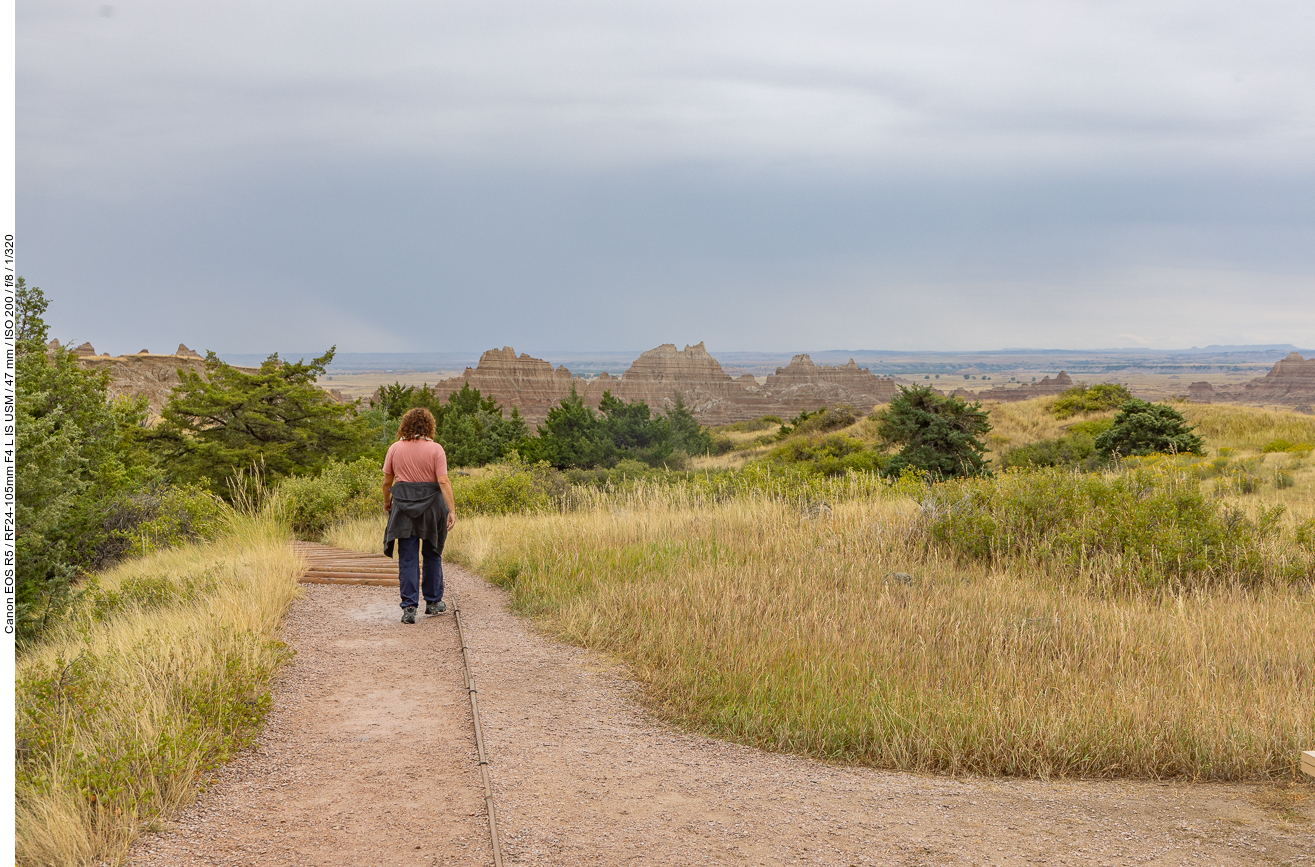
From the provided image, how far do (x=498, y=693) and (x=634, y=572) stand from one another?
2.89 m

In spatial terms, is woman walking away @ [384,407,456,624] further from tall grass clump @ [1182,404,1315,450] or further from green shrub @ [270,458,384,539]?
tall grass clump @ [1182,404,1315,450]

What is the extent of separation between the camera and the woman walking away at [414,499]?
7430 mm

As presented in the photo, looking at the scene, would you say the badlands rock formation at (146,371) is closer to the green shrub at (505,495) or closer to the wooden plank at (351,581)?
the green shrub at (505,495)

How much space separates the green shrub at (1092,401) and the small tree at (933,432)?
1753cm

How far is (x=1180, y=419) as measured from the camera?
27609 millimetres

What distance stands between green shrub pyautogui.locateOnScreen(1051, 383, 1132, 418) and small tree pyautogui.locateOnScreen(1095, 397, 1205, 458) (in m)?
14.4

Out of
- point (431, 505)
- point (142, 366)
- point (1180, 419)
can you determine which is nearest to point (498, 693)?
point (431, 505)

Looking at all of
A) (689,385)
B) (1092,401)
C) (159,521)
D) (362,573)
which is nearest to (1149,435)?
(1092,401)

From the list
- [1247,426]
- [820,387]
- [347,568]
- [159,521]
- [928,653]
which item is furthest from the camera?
[820,387]

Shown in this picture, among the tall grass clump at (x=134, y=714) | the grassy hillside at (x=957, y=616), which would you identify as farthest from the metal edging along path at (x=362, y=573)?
the tall grass clump at (x=134, y=714)

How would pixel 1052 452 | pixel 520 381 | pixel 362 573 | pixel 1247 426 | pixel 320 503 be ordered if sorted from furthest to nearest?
pixel 520 381 < pixel 1247 426 < pixel 1052 452 < pixel 320 503 < pixel 362 573

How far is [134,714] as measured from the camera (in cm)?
449

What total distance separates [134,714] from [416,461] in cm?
322

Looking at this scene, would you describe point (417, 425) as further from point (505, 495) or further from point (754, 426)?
point (754, 426)
